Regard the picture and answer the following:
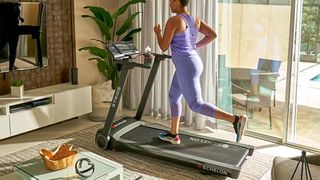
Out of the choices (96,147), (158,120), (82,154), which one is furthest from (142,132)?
(82,154)

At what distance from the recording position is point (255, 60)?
→ 4121 millimetres

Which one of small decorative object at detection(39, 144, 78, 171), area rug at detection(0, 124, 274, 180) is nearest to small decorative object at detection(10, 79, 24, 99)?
area rug at detection(0, 124, 274, 180)

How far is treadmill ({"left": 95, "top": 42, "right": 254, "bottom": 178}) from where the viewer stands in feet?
10.2

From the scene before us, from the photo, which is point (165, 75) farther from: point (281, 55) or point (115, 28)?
point (281, 55)

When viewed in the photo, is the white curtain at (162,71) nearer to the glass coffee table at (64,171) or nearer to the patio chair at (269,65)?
the patio chair at (269,65)

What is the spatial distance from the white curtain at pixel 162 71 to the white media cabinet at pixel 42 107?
0.80 meters

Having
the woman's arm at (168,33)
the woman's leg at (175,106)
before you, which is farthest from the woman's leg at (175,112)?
the woman's arm at (168,33)

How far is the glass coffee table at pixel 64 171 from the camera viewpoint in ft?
7.54

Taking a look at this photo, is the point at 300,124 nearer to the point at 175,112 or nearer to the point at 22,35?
the point at 175,112

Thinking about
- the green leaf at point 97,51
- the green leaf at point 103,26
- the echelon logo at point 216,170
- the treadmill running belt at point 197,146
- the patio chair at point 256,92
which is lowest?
the echelon logo at point 216,170

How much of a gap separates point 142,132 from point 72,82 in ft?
4.22

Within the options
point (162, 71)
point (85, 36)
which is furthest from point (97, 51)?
point (162, 71)

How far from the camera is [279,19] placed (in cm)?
388

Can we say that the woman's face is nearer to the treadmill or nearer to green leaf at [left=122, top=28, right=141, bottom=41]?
the treadmill
